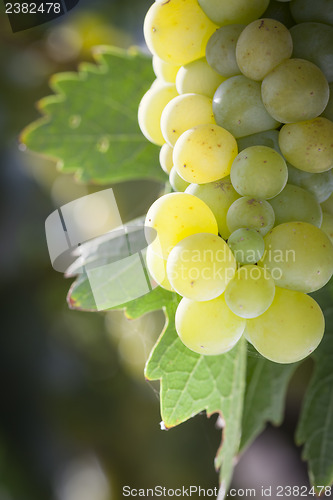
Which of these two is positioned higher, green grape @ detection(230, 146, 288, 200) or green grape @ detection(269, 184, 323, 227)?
green grape @ detection(230, 146, 288, 200)

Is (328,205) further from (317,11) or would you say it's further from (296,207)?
(317,11)

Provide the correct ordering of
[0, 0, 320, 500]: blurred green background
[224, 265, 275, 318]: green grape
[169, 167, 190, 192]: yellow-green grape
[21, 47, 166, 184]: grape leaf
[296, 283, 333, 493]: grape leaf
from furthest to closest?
[0, 0, 320, 500]: blurred green background, [21, 47, 166, 184]: grape leaf, [296, 283, 333, 493]: grape leaf, [169, 167, 190, 192]: yellow-green grape, [224, 265, 275, 318]: green grape

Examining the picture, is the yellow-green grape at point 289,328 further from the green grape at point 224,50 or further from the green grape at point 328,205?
the green grape at point 224,50

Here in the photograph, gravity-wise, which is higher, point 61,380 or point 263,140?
point 263,140

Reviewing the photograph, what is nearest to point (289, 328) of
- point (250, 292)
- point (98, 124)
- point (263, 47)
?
point (250, 292)

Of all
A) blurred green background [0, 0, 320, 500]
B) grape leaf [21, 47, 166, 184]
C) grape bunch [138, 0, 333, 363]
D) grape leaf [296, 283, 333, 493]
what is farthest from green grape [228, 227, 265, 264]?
blurred green background [0, 0, 320, 500]

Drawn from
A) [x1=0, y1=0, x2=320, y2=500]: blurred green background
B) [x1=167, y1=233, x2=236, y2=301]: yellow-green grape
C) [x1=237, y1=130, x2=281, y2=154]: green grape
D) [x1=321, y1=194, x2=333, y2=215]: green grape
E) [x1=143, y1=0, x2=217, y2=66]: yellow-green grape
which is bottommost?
[x1=0, y1=0, x2=320, y2=500]: blurred green background

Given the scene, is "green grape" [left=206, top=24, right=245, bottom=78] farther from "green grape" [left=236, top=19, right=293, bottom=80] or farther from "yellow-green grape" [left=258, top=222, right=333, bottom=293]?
"yellow-green grape" [left=258, top=222, right=333, bottom=293]

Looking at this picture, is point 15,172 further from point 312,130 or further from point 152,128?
point 312,130
